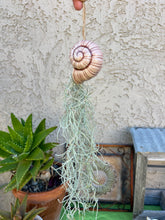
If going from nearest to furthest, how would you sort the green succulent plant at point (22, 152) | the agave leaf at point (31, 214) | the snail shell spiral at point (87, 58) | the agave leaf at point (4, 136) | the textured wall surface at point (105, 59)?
the snail shell spiral at point (87, 58) < the agave leaf at point (31, 214) < the green succulent plant at point (22, 152) < the agave leaf at point (4, 136) < the textured wall surface at point (105, 59)

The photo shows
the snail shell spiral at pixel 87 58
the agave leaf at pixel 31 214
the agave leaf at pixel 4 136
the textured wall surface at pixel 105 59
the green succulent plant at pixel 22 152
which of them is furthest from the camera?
the textured wall surface at pixel 105 59

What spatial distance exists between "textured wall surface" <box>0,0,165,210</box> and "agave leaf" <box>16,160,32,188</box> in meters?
0.45

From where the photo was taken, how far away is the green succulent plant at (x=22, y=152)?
3.96 ft

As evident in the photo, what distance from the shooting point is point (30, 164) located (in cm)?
123

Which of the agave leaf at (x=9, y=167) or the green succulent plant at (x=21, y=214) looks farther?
the agave leaf at (x=9, y=167)

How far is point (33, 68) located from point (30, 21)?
12.5 inches

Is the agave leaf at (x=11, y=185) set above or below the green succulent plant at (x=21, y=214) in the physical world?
above

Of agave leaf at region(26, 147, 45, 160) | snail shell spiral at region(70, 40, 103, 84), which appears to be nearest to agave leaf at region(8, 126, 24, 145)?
agave leaf at region(26, 147, 45, 160)

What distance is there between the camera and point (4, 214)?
1.17m

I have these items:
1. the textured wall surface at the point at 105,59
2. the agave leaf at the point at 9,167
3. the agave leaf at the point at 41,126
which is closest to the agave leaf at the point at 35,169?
the agave leaf at the point at 9,167

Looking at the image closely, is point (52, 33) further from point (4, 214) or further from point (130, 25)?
point (4, 214)

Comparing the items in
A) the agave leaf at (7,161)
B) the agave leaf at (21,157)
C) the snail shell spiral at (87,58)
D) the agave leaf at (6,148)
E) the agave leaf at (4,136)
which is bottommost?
the agave leaf at (7,161)

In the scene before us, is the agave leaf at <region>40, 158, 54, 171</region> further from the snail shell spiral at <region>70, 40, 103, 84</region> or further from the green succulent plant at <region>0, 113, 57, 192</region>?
the snail shell spiral at <region>70, 40, 103, 84</region>

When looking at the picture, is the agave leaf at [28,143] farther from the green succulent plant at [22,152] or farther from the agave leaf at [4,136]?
the agave leaf at [4,136]
